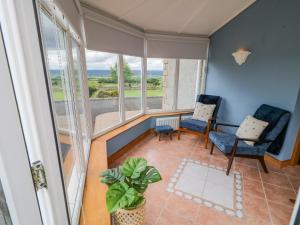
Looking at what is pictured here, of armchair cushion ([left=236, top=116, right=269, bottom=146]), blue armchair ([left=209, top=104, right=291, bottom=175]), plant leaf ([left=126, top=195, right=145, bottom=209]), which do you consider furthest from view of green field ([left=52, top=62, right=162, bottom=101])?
armchair cushion ([left=236, top=116, right=269, bottom=146])

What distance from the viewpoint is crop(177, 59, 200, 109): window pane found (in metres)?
4.12

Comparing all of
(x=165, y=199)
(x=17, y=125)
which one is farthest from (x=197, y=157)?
(x=17, y=125)

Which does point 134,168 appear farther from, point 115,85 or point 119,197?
point 115,85

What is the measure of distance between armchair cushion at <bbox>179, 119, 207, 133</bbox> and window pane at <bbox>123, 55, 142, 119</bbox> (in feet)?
3.34

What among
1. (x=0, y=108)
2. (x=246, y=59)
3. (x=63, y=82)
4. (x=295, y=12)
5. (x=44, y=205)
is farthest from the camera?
(x=246, y=59)

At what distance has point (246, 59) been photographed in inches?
128

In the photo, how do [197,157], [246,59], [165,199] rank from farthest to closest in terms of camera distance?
[246,59] < [197,157] < [165,199]

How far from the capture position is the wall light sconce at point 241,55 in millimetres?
3191

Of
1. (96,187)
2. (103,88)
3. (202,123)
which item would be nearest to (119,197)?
(96,187)

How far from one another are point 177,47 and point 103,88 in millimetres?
1942

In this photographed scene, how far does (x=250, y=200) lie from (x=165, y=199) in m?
1.03

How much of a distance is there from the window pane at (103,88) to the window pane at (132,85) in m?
0.24

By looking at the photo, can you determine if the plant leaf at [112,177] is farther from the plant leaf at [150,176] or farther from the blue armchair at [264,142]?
the blue armchair at [264,142]

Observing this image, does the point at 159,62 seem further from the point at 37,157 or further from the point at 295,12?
the point at 37,157
